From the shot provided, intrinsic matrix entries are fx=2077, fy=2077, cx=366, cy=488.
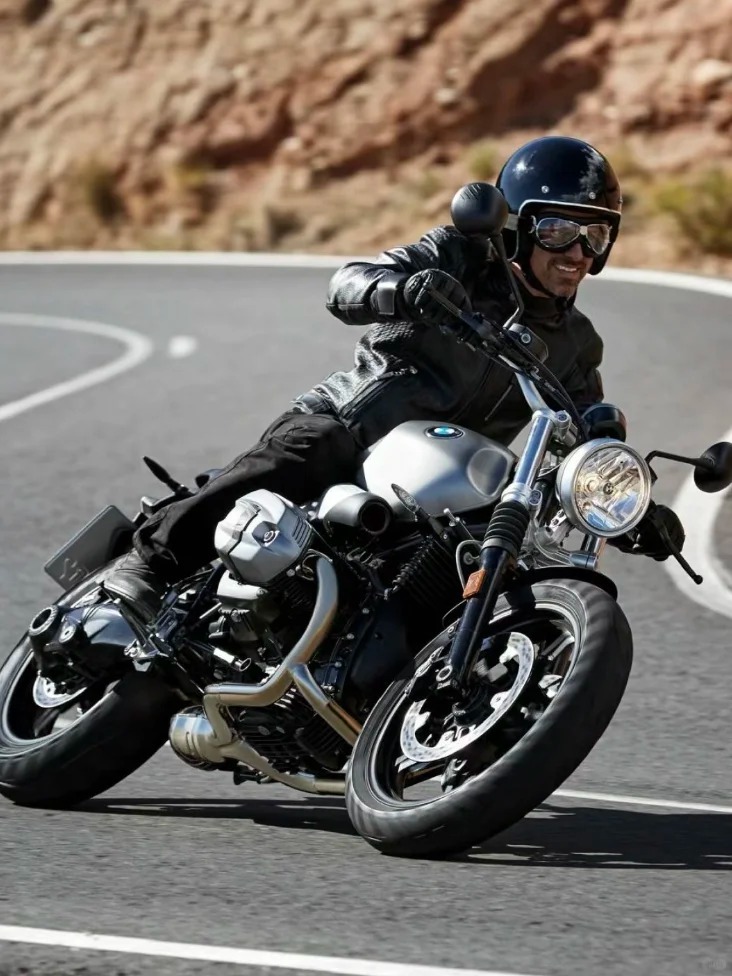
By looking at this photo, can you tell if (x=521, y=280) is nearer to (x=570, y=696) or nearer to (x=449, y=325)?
(x=449, y=325)

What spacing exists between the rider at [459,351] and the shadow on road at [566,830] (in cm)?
76

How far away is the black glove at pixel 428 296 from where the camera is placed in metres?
5.08

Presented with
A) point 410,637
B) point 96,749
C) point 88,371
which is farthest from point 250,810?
point 88,371

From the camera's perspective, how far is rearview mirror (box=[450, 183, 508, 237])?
4.89 meters

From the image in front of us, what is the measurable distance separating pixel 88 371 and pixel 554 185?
43.1ft

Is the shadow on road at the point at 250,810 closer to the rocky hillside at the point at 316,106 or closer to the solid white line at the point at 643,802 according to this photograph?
the solid white line at the point at 643,802

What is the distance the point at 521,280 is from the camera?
573cm

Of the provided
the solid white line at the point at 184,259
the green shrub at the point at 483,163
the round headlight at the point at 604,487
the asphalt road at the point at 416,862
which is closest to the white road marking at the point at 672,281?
the solid white line at the point at 184,259

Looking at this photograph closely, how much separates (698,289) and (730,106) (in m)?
11.8

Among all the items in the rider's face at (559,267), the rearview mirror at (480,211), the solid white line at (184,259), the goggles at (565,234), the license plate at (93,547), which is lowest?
the solid white line at (184,259)

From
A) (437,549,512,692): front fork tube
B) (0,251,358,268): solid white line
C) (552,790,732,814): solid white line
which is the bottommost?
(0,251,358,268): solid white line

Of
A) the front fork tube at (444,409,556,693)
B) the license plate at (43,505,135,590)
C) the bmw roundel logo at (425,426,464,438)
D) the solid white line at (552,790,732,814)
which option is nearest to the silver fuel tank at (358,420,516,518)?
the bmw roundel logo at (425,426,464,438)

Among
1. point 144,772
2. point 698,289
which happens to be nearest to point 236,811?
point 144,772

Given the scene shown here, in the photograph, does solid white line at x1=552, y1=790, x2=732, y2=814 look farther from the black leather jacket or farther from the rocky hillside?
the rocky hillside
